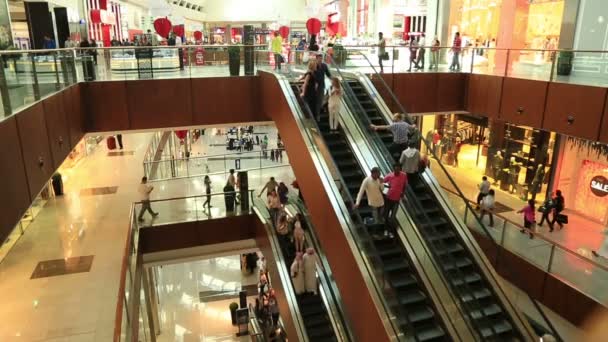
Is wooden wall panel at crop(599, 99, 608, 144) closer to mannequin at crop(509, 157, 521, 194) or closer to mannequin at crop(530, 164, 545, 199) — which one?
mannequin at crop(530, 164, 545, 199)

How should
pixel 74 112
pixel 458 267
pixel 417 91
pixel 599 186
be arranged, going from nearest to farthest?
pixel 458 267, pixel 74 112, pixel 599 186, pixel 417 91

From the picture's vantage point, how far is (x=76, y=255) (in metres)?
10.7

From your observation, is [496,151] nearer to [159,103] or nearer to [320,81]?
[320,81]

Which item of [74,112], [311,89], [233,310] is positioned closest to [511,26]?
[311,89]

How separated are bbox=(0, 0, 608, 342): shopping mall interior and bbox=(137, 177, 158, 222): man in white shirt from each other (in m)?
0.08

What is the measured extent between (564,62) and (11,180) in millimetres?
12176

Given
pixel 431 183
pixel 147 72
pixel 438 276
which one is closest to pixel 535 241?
pixel 431 183

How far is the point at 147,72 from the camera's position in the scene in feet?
42.0

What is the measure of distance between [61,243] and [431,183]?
8.94m

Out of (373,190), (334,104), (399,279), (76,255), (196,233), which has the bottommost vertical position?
(196,233)

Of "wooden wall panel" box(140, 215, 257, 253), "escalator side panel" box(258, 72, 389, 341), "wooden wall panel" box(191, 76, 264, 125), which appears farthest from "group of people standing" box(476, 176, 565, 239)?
"wooden wall panel" box(140, 215, 257, 253)

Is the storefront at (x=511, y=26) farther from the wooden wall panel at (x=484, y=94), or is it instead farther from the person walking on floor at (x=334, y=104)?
the person walking on floor at (x=334, y=104)

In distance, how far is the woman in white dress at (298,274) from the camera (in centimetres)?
1008

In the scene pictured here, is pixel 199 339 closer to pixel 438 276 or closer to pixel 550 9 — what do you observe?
pixel 438 276
